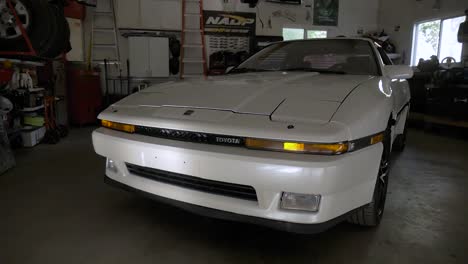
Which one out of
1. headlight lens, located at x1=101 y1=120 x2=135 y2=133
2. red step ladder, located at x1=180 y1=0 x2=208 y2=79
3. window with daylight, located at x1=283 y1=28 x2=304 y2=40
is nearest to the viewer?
headlight lens, located at x1=101 y1=120 x2=135 y2=133

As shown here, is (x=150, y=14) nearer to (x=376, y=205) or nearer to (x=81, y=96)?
(x=81, y=96)

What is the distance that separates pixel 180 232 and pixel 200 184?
44 cm

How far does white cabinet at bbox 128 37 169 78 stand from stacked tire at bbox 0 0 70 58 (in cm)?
201

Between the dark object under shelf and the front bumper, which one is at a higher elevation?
the front bumper

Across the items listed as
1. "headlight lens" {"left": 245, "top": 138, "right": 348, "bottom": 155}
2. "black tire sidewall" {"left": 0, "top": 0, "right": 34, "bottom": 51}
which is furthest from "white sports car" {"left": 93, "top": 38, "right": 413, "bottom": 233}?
"black tire sidewall" {"left": 0, "top": 0, "right": 34, "bottom": 51}

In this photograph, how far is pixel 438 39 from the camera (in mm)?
6773

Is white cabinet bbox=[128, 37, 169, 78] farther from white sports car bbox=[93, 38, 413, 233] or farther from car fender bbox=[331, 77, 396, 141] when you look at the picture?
car fender bbox=[331, 77, 396, 141]

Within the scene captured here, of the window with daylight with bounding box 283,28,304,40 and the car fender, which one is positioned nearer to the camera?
the car fender

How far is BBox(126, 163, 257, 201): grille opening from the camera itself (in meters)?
1.32

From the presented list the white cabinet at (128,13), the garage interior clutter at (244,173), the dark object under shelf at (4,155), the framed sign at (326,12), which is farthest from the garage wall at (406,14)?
the dark object under shelf at (4,155)

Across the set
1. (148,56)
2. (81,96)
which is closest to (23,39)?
(81,96)

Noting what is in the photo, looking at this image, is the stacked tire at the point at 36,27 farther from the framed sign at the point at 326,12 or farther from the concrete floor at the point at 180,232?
the framed sign at the point at 326,12

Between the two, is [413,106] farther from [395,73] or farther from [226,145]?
[226,145]

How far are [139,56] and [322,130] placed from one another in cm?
571
